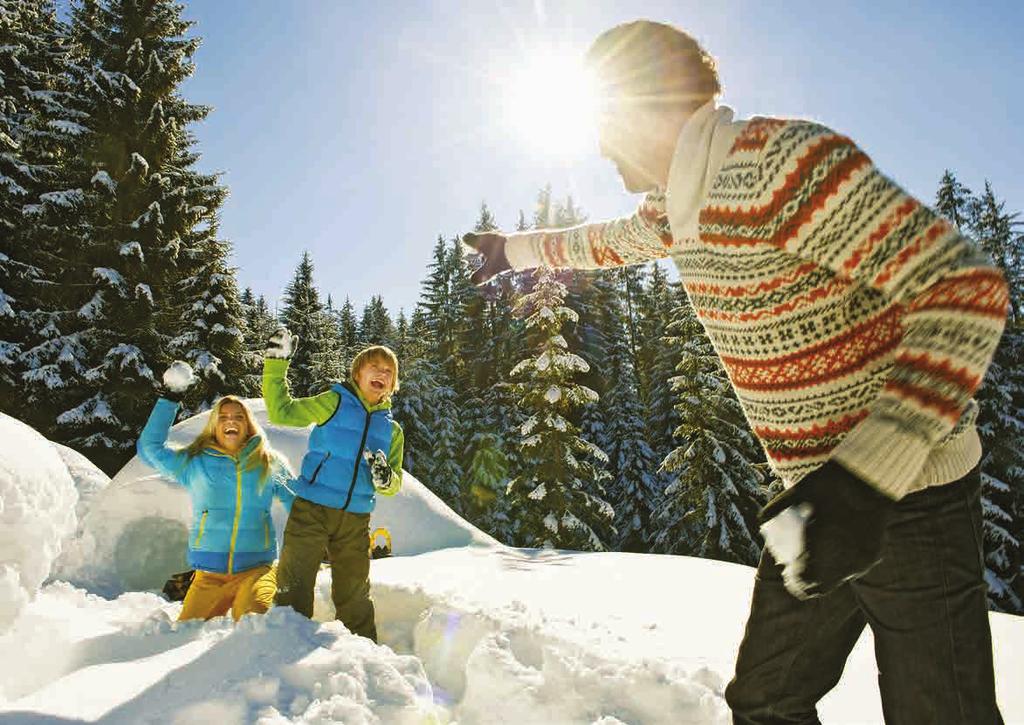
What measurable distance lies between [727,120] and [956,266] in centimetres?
62

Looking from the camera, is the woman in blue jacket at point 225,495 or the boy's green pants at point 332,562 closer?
the boy's green pants at point 332,562

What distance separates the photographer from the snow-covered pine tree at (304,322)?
1173 inches

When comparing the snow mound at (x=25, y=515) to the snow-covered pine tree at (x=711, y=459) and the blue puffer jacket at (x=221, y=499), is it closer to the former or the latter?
the blue puffer jacket at (x=221, y=499)

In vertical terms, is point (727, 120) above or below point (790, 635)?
above

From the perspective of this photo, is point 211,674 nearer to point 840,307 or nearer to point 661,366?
point 840,307

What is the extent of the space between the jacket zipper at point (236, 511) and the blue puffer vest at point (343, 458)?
696 mm

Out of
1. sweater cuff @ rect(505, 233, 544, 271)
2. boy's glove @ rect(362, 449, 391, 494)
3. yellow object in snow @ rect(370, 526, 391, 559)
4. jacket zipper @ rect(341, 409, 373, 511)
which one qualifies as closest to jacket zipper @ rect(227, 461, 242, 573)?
jacket zipper @ rect(341, 409, 373, 511)

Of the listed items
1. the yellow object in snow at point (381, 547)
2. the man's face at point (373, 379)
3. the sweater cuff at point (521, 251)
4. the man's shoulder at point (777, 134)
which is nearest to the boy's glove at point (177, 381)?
the man's face at point (373, 379)

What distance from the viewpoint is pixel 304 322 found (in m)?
30.3

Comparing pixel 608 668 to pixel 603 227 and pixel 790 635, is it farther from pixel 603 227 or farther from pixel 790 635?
pixel 603 227

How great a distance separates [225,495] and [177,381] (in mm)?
970

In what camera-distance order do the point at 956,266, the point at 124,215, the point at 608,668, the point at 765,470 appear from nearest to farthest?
the point at 956,266
the point at 608,668
the point at 124,215
the point at 765,470

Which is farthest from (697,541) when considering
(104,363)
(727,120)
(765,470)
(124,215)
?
(727,120)

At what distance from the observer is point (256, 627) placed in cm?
299
